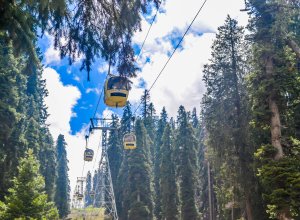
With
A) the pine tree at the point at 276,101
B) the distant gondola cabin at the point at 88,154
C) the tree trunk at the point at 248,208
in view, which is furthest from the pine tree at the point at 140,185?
the pine tree at the point at 276,101

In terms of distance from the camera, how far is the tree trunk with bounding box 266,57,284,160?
57.2 ft

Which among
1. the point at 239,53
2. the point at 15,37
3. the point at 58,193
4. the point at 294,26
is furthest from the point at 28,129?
the point at 58,193

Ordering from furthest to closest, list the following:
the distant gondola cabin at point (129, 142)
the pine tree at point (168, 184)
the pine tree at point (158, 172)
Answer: the pine tree at point (158, 172), the pine tree at point (168, 184), the distant gondola cabin at point (129, 142)

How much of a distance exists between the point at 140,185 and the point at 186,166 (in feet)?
23.6

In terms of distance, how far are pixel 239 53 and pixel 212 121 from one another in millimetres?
6260

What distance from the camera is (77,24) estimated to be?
19.2ft

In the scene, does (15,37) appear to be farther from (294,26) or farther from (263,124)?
(294,26)

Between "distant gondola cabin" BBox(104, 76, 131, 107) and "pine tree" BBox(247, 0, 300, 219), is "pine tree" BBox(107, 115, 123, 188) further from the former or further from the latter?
"distant gondola cabin" BBox(104, 76, 131, 107)

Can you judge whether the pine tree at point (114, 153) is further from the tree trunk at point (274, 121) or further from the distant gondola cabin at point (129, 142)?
the tree trunk at point (274, 121)

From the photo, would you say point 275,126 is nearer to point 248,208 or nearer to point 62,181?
point 248,208

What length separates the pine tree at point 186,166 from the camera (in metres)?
42.7

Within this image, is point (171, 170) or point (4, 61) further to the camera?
point (171, 170)

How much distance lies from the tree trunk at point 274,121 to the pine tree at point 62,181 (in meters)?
54.2

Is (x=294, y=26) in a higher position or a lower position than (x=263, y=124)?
higher
